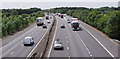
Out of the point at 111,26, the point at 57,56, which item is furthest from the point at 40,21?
the point at 57,56

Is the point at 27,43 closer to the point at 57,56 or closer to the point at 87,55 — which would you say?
the point at 57,56

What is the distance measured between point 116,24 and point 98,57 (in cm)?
2519

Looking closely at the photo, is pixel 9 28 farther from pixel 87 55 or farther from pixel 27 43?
pixel 87 55

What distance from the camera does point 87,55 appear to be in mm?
31188

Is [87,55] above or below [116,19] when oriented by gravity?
below

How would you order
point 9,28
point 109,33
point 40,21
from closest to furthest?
point 109,33, point 9,28, point 40,21

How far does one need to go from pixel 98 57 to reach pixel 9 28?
37.1 metres

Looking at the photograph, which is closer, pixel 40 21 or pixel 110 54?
pixel 110 54

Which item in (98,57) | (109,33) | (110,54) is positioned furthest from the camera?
(109,33)

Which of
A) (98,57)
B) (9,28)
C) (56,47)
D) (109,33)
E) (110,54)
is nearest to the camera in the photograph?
(98,57)

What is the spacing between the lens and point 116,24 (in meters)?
52.6

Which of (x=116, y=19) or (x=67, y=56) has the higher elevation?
(x=116, y=19)

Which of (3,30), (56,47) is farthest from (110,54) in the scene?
(3,30)

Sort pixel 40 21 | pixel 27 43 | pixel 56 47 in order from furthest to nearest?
pixel 40 21 → pixel 27 43 → pixel 56 47
